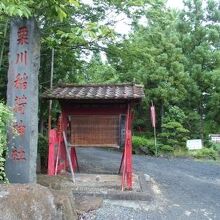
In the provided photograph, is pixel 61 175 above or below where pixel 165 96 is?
below

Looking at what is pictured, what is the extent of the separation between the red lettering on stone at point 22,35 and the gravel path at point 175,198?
11.6ft

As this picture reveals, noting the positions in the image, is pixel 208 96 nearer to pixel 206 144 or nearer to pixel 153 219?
pixel 206 144

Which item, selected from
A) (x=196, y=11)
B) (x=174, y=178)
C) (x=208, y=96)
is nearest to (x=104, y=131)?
(x=174, y=178)

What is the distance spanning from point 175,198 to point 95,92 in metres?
3.26

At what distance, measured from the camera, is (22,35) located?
7527mm

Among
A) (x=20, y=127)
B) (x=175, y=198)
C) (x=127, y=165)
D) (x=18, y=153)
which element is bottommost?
(x=175, y=198)

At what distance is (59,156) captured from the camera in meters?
10.1

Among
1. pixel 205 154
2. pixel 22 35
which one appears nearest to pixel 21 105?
pixel 22 35

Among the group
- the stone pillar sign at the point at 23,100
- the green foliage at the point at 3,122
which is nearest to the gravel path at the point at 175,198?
the stone pillar sign at the point at 23,100

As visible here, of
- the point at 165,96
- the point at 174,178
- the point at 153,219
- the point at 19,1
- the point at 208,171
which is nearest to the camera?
the point at 19,1

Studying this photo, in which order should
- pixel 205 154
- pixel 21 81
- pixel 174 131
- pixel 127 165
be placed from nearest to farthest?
pixel 21 81 < pixel 127 165 < pixel 205 154 < pixel 174 131

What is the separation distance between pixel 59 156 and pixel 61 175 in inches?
19.5

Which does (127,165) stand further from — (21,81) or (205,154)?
(205,154)

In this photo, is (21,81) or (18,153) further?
(21,81)
